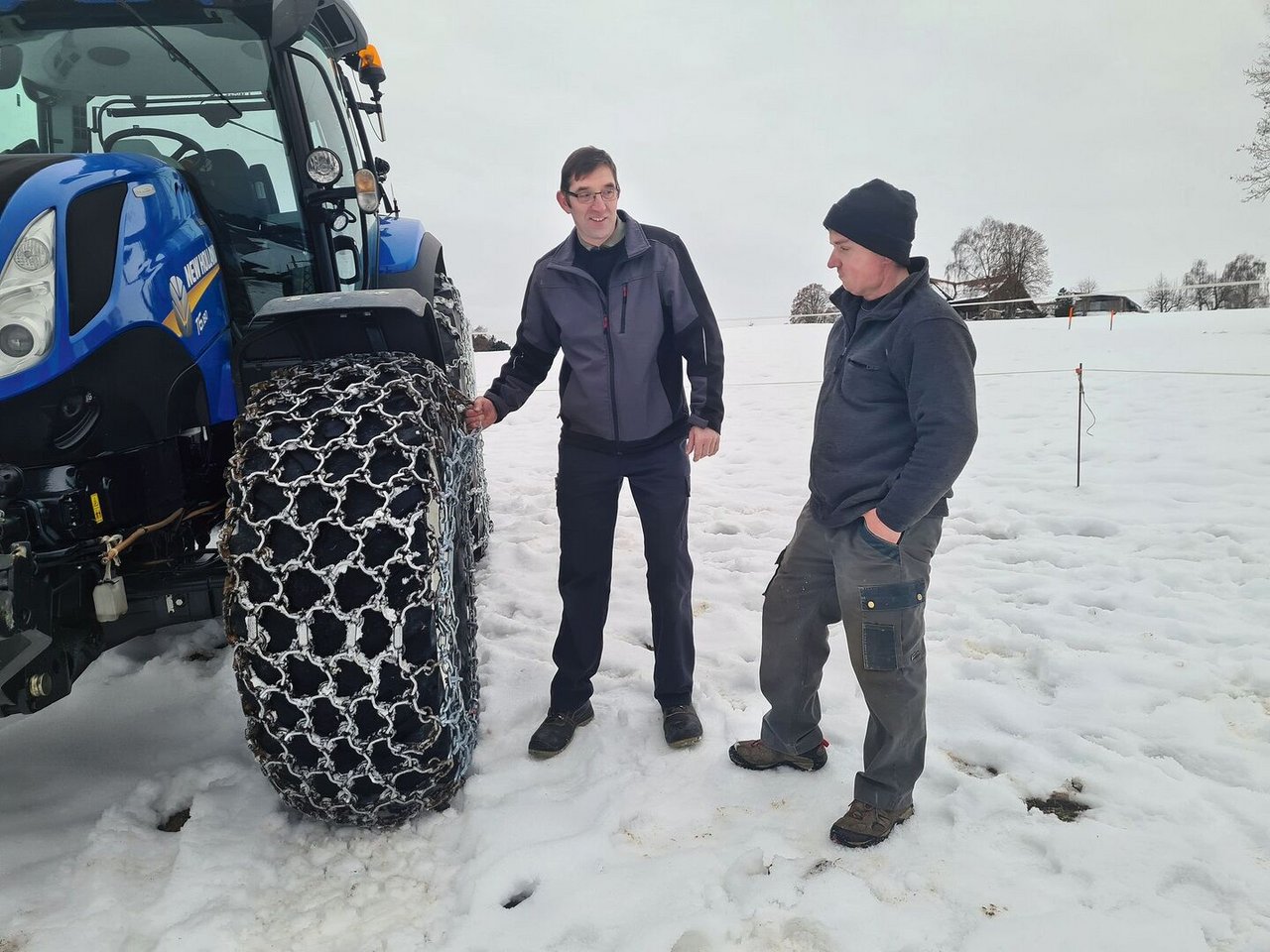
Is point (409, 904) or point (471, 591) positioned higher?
point (471, 591)

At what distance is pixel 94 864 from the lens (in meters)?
2.07

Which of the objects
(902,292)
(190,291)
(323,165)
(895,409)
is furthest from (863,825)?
(323,165)

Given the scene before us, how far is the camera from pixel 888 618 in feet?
7.03

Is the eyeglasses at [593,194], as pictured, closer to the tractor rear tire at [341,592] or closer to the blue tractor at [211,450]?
the blue tractor at [211,450]

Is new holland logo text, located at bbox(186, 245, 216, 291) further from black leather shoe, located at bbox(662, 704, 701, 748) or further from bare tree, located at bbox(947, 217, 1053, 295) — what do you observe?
bare tree, located at bbox(947, 217, 1053, 295)

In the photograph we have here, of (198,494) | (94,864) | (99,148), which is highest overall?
(99,148)

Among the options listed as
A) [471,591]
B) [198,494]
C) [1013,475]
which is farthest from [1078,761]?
[1013,475]

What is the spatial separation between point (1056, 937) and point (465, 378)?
3035mm

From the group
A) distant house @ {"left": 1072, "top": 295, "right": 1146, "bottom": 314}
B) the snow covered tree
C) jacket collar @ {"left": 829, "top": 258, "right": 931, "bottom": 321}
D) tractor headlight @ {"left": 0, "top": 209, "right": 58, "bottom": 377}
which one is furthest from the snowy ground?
distant house @ {"left": 1072, "top": 295, "right": 1146, "bottom": 314}

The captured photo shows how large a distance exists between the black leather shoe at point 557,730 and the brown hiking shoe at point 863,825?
0.92 m

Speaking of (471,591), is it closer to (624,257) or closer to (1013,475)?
(624,257)

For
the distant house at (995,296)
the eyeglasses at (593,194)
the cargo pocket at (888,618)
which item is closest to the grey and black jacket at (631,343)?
the eyeglasses at (593,194)

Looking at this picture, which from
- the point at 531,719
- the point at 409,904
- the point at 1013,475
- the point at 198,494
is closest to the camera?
the point at 409,904

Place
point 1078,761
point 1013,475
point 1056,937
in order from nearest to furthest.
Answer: point 1056,937 < point 1078,761 < point 1013,475
